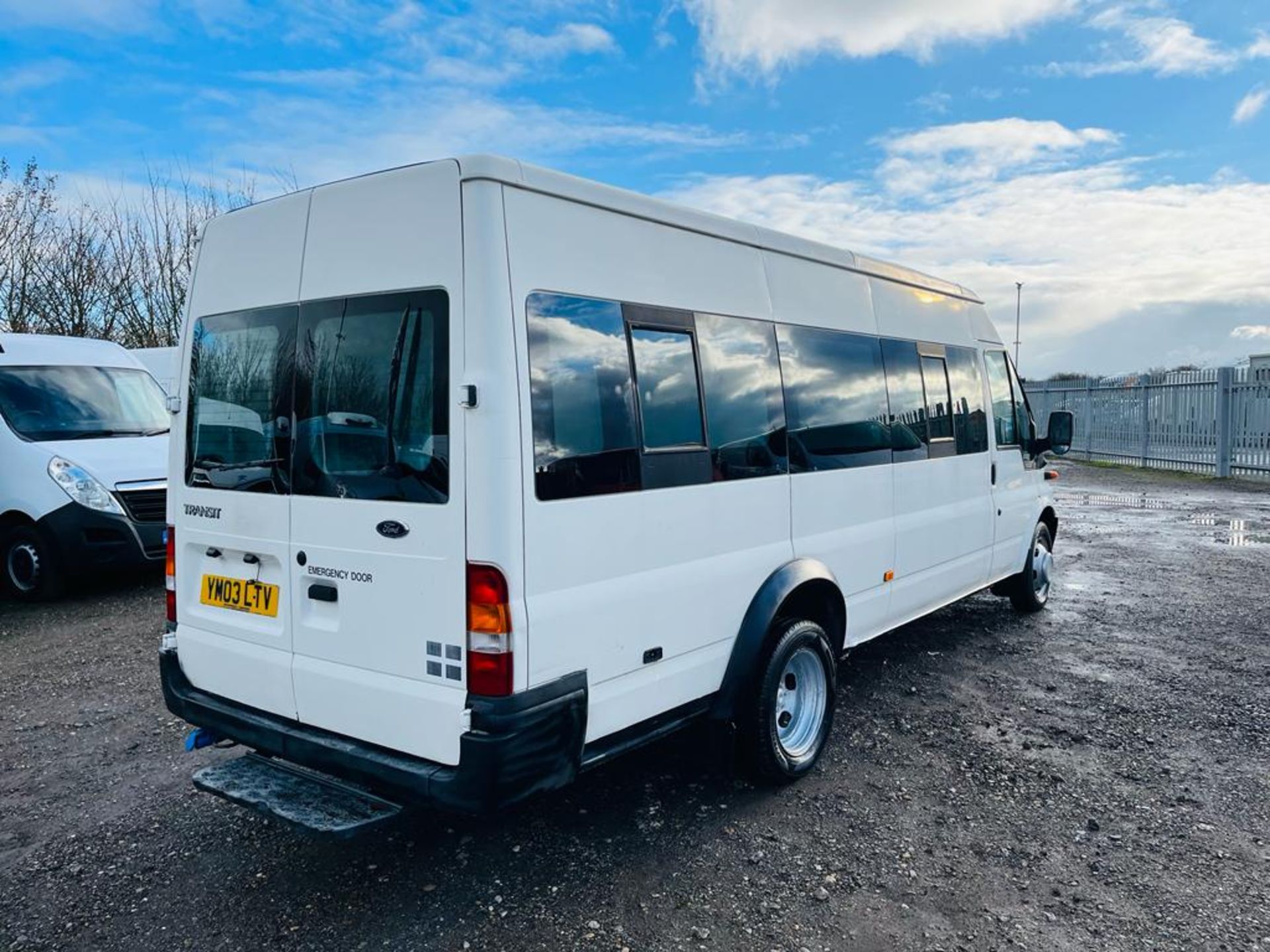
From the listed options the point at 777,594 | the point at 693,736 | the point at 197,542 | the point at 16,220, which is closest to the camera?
the point at 197,542

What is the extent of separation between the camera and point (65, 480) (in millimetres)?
7508

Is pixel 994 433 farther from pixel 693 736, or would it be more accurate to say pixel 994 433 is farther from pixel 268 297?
pixel 268 297

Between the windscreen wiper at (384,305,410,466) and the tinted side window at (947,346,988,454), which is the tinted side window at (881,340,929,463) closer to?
the tinted side window at (947,346,988,454)

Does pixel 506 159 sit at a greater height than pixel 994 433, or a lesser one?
greater

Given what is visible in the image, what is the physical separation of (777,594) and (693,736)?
125cm

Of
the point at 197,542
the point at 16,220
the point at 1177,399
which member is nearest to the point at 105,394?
the point at 197,542

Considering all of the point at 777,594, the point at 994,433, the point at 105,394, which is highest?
the point at 105,394

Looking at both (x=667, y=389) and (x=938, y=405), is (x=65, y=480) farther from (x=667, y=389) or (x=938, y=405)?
(x=938, y=405)

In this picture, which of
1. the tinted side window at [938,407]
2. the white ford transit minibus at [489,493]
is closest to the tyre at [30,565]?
the white ford transit minibus at [489,493]

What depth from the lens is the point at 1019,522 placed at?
6.45 meters

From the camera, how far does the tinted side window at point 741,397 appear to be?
360 centimetres

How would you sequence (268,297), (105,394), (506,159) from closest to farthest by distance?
(506,159)
(268,297)
(105,394)

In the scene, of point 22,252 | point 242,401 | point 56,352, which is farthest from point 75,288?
point 242,401

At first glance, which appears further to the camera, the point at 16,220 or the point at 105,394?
the point at 16,220
